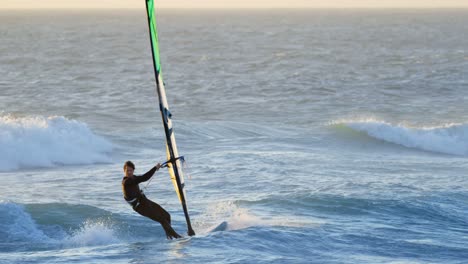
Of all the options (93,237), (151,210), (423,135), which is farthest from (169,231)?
(423,135)

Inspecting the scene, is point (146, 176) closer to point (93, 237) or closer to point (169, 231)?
point (169, 231)

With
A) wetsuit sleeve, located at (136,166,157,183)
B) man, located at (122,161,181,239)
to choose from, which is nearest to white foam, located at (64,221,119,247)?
man, located at (122,161,181,239)

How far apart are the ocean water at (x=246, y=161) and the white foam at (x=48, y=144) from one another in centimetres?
4

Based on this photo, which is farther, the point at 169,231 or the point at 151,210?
the point at 169,231

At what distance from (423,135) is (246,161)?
240 inches

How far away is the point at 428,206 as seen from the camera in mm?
11695

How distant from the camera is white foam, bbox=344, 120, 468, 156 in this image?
755 inches

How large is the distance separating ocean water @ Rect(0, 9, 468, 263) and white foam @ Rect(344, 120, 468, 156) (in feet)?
0.16

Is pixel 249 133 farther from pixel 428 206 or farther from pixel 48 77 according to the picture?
pixel 48 77

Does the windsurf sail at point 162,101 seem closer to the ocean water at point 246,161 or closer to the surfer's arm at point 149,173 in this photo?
the surfer's arm at point 149,173

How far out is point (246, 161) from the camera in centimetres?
1543

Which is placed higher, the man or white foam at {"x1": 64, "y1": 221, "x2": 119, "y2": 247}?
the man

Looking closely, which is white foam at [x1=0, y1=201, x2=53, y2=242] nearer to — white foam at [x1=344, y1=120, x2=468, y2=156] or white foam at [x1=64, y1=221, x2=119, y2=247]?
white foam at [x1=64, y1=221, x2=119, y2=247]

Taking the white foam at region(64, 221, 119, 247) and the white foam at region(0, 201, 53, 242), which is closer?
the white foam at region(64, 221, 119, 247)
